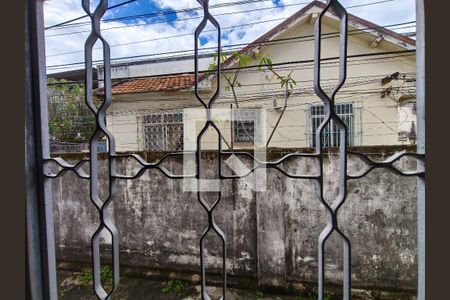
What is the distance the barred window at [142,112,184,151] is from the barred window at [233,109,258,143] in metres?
0.84

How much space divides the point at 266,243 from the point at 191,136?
3.33ft

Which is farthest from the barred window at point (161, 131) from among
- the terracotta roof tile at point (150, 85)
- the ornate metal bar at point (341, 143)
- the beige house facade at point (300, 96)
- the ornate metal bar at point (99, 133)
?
the ornate metal bar at point (341, 143)

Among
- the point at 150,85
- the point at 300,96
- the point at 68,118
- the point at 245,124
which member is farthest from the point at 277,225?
the point at 150,85

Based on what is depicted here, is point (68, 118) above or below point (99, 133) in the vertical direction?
above

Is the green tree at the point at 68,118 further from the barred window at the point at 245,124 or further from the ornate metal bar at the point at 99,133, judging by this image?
the ornate metal bar at the point at 99,133

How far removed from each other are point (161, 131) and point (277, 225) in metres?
2.00

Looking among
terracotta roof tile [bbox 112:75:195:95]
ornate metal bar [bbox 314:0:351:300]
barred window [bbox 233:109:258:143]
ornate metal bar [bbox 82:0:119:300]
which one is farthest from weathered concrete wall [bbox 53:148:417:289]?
terracotta roof tile [bbox 112:75:195:95]

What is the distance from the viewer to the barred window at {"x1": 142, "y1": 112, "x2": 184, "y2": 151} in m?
2.92

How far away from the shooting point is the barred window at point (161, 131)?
2916mm

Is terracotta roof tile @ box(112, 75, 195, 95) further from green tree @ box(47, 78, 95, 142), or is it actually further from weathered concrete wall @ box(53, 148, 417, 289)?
weathered concrete wall @ box(53, 148, 417, 289)

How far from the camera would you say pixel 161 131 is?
10.2ft

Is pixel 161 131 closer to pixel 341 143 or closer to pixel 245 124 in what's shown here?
pixel 245 124

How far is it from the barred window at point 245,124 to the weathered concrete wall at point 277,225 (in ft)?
1.47

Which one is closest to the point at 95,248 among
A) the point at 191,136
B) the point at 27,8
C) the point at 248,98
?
the point at 27,8
